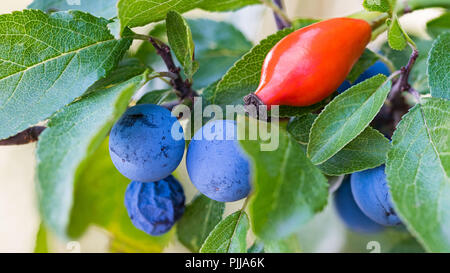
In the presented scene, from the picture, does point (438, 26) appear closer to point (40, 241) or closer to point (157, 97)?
point (157, 97)

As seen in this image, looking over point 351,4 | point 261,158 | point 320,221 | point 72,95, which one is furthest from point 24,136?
point 351,4

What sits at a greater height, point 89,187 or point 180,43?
point 180,43

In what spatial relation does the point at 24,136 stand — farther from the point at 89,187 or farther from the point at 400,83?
the point at 400,83

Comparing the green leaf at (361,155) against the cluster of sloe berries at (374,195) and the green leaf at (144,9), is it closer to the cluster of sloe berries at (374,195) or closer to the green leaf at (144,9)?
the cluster of sloe berries at (374,195)

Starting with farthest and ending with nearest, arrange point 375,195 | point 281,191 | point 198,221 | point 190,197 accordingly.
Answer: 1. point 190,197
2. point 198,221
3. point 375,195
4. point 281,191

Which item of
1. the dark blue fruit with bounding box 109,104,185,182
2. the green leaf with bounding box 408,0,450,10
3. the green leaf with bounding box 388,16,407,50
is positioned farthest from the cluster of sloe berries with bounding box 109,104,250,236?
the green leaf with bounding box 408,0,450,10

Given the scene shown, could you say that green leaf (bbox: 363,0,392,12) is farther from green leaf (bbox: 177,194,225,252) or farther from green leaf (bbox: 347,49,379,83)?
green leaf (bbox: 177,194,225,252)

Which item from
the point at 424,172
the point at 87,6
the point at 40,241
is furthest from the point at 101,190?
the point at 424,172
